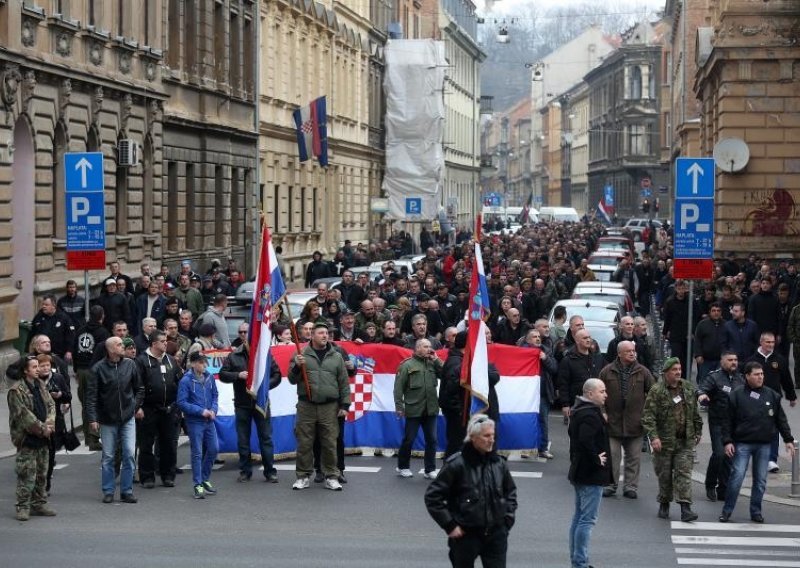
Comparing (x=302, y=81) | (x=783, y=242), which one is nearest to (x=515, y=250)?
(x=302, y=81)

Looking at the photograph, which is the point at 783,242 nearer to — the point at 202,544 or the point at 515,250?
the point at 515,250

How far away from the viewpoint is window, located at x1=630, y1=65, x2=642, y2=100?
122 metres

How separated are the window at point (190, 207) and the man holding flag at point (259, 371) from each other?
75.4 ft

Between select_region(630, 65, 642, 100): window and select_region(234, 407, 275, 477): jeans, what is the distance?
108 metres

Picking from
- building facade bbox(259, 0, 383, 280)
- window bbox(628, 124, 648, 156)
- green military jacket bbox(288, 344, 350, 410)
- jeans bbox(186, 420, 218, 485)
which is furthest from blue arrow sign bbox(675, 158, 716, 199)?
window bbox(628, 124, 648, 156)

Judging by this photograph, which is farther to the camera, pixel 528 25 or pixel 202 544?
pixel 528 25

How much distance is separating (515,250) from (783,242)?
13644 mm

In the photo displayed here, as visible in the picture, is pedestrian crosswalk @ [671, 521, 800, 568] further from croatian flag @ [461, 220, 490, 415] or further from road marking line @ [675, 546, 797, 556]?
croatian flag @ [461, 220, 490, 415]

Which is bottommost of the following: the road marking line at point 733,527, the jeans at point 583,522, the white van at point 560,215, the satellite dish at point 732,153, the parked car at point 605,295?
the road marking line at point 733,527

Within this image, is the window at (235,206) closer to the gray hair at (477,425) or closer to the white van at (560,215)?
the gray hair at (477,425)

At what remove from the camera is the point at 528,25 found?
170m

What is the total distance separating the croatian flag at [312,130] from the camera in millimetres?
49094

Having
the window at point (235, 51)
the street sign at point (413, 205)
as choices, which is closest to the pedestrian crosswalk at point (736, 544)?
the window at point (235, 51)

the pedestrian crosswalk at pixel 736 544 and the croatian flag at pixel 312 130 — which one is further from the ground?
the croatian flag at pixel 312 130
